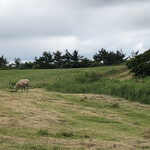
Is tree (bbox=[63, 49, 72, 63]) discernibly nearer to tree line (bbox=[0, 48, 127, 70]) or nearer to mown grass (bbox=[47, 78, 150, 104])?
tree line (bbox=[0, 48, 127, 70])

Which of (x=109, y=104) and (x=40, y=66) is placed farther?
(x=40, y=66)

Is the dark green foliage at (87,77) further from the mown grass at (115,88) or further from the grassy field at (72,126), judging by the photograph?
the grassy field at (72,126)

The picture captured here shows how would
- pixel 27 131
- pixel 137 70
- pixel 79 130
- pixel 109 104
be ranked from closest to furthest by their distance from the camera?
pixel 27 131 → pixel 79 130 → pixel 109 104 → pixel 137 70

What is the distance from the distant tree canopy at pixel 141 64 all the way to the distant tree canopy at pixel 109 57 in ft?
125

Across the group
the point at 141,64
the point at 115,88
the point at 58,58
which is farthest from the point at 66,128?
the point at 58,58

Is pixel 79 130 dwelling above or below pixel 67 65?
below

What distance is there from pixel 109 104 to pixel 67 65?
55226 mm

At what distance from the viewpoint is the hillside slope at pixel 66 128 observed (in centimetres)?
889

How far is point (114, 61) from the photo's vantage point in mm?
78500

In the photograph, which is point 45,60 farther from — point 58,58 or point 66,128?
point 66,128

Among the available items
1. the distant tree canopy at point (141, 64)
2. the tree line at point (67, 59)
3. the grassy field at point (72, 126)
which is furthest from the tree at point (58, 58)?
the grassy field at point (72, 126)

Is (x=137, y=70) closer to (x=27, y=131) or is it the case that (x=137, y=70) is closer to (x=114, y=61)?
(x=27, y=131)

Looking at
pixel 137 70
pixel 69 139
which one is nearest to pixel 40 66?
pixel 137 70

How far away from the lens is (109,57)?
7919cm
